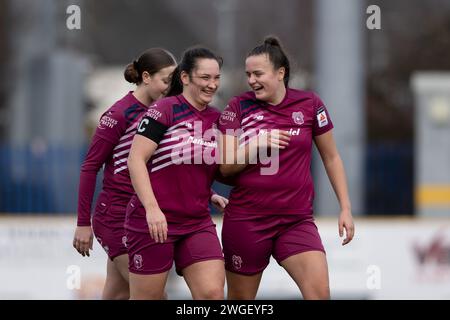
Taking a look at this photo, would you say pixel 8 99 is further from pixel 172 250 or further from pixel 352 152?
pixel 172 250

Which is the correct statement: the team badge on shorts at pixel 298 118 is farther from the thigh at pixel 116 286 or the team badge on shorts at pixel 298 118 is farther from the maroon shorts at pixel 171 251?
the thigh at pixel 116 286

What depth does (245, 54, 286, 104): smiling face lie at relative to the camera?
7.46 m

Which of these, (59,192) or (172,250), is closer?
(172,250)

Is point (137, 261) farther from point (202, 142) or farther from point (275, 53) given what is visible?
point (275, 53)

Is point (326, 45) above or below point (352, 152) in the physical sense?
above

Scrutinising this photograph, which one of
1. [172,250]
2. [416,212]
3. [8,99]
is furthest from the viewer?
[8,99]

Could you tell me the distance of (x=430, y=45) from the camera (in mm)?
24625

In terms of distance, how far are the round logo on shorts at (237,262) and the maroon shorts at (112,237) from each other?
756 millimetres

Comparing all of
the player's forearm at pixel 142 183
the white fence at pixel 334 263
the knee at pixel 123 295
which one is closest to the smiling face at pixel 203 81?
the player's forearm at pixel 142 183

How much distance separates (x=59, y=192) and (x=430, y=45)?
11.4 meters

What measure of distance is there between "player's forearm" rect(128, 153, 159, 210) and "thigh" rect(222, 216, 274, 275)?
690mm

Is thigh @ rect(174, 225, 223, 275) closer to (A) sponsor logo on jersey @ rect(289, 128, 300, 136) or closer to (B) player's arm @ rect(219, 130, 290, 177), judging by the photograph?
(B) player's arm @ rect(219, 130, 290, 177)

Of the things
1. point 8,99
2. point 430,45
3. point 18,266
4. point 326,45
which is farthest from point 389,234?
point 8,99

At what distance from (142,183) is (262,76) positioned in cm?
105
